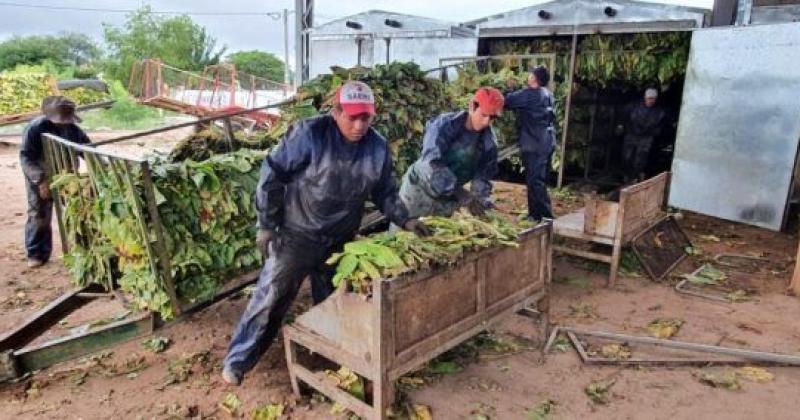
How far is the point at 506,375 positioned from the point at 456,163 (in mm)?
1805

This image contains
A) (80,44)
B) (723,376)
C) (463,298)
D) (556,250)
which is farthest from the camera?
(80,44)

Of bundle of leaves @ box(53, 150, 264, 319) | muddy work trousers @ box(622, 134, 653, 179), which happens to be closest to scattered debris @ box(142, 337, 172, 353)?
bundle of leaves @ box(53, 150, 264, 319)

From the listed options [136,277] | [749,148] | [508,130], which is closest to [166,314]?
[136,277]

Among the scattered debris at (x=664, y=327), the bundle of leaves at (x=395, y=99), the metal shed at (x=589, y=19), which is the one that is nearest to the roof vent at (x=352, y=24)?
the metal shed at (x=589, y=19)

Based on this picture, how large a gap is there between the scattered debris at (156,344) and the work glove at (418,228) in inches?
93.2

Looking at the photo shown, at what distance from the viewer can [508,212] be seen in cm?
895

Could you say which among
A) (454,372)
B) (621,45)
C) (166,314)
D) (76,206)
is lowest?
(454,372)

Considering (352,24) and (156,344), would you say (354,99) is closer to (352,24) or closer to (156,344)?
(156,344)

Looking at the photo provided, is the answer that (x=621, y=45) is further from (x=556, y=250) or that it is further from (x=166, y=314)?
(x=166, y=314)

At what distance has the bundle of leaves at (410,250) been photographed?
297 centimetres

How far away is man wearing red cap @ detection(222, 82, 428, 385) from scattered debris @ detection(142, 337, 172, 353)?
1.09 m

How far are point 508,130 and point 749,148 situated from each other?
3360 millimetres

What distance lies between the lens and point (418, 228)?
11.7ft

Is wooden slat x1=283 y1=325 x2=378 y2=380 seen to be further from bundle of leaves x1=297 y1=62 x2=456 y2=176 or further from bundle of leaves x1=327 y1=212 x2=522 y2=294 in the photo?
bundle of leaves x1=297 y1=62 x2=456 y2=176
